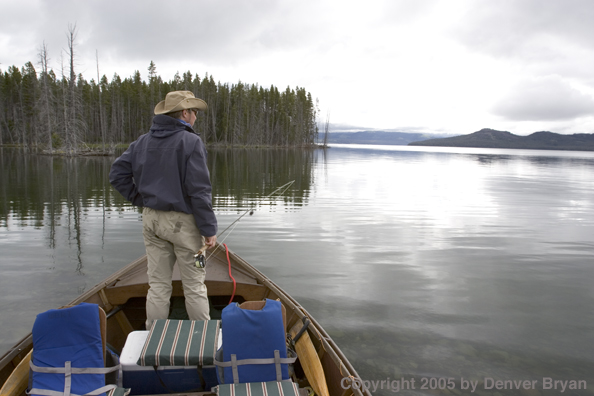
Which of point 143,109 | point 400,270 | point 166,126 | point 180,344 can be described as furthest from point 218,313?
point 143,109

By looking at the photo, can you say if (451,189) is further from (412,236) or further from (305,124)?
(305,124)

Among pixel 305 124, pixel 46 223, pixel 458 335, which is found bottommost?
pixel 458 335

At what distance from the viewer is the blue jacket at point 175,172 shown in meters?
3.71

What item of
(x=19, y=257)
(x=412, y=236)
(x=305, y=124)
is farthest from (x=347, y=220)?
(x=305, y=124)

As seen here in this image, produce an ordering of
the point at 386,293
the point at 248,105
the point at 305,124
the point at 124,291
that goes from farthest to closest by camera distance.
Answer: the point at 305,124, the point at 248,105, the point at 386,293, the point at 124,291

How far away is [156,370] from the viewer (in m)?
3.20

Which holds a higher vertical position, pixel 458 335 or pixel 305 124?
pixel 305 124

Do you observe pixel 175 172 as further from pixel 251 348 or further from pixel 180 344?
pixel 251 348

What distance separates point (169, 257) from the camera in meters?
4.06

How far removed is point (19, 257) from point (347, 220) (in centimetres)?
987

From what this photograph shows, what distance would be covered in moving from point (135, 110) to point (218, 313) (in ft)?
272

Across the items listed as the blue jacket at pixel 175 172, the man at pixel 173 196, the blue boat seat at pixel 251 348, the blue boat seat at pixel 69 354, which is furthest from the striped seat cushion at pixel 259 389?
the blue jacket at pixel 175 172

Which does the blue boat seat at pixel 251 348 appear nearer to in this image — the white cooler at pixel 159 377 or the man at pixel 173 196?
the white cooler at pixel 159 377

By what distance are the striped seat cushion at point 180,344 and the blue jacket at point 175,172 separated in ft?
2.99
